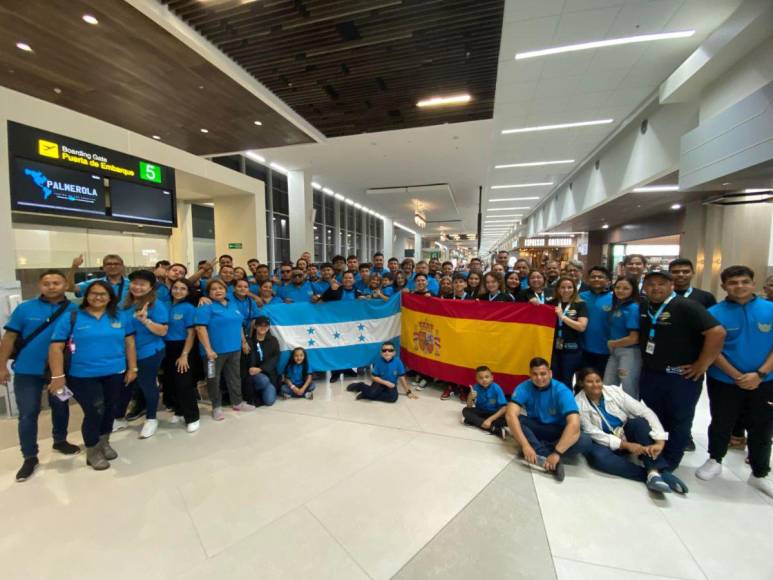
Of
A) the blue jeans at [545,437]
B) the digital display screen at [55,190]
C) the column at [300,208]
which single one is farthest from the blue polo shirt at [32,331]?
the column at [300,208]

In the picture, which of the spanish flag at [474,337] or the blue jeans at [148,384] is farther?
the spanish flag at [474,337]

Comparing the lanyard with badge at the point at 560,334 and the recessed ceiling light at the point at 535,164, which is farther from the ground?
the recessed ceiling light at the point at 535,164

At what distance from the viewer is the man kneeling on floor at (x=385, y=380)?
401 centimetres

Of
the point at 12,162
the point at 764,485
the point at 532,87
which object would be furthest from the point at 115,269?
the point at 532,87

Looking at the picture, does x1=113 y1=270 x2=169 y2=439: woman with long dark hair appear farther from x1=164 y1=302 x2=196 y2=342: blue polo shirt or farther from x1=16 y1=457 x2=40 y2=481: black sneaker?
x1=16 y1=457 x2=40 y2=481: black sneaker

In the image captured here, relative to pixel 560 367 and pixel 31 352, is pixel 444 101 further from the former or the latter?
pixel 31 352

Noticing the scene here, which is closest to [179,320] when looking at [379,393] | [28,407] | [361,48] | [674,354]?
[28,407]

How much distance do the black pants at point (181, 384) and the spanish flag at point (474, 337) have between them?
8.82 feet

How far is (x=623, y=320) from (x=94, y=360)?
14.8ft

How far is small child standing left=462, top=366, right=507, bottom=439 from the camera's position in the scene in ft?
10.9

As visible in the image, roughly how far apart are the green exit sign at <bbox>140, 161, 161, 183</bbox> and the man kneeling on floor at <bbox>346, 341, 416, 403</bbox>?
5046 mm

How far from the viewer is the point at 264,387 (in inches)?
154

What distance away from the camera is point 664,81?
5.81 meters

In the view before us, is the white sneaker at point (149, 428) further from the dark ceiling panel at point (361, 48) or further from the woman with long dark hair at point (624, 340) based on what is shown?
the dark ceiling panel at point (361, 48)
